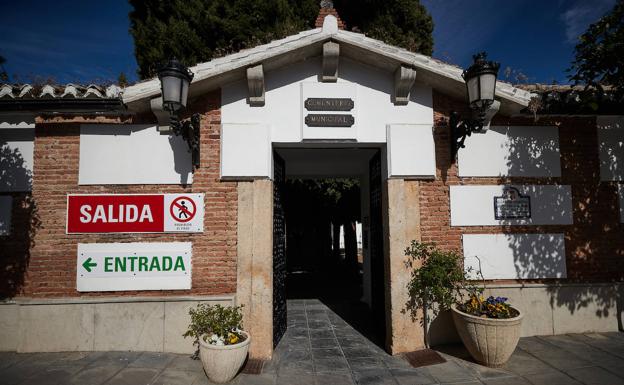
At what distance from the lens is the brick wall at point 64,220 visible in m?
5.30

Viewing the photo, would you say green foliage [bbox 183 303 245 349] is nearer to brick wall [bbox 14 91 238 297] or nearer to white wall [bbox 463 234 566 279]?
brick wall [bbox 14 91 238 297]

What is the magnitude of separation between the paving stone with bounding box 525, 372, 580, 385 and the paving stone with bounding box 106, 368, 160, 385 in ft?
16.2

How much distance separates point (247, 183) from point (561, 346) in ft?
18.4

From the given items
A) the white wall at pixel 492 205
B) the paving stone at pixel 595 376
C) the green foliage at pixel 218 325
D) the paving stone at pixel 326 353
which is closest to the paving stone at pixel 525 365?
the paving stone at pixel 595 376

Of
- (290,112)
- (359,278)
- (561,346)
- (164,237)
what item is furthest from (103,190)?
(359,278)

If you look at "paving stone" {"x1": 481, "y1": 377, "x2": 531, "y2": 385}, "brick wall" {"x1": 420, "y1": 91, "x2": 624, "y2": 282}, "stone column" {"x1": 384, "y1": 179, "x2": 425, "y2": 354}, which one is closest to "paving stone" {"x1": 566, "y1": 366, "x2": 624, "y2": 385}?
"paving stone" {"x1": 481, "y1": 377, "x2": 531, "y2": 385}

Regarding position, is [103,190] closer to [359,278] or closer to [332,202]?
[332,202]

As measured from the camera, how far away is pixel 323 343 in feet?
19.0

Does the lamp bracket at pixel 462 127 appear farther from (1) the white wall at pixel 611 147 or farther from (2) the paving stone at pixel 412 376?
(2) the paving stone at pixel 412 376

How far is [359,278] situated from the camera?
13.6 meters

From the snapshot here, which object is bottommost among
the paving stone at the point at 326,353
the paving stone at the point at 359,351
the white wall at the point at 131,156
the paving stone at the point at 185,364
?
the paving stone at the point at 359,351

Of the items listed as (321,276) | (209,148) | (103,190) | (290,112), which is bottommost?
(321,276)

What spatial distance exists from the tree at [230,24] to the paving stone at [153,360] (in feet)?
28.1

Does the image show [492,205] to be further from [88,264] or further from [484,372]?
[88,264]
